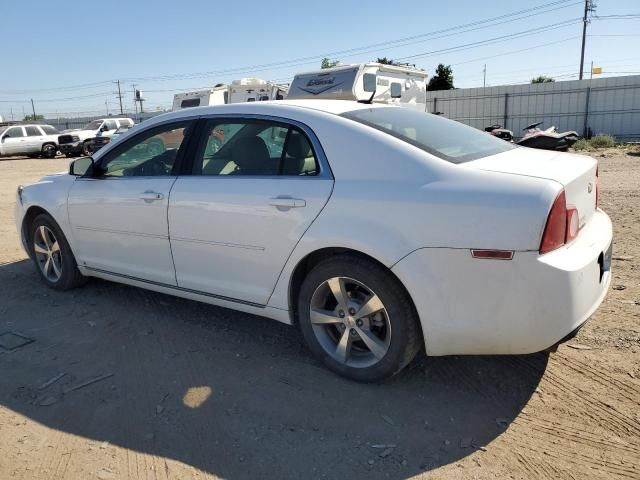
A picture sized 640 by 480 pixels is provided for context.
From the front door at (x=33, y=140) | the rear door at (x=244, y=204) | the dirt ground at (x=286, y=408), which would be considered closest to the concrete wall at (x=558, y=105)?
the front door at (x=33, y=140)

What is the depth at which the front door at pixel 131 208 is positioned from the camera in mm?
3912

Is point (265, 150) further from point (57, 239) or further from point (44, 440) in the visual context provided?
point (57, 239)

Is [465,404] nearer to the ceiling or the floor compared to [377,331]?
nearer to the floor

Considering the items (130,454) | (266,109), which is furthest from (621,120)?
(130,454)

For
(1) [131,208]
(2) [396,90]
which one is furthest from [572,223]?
(2) [396,90]

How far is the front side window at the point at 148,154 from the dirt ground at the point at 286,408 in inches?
47.7

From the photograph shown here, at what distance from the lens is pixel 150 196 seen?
153 inches

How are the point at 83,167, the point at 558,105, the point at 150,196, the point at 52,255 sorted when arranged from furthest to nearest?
1. the point at 558,105
2. the point at 52,255
3. the point at 83,167
4. the point at 150,196

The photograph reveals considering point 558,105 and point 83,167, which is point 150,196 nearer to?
point 83,167

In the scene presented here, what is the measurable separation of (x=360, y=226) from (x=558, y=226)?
39.3 inches

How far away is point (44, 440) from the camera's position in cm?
278

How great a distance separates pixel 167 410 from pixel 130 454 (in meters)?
0.37

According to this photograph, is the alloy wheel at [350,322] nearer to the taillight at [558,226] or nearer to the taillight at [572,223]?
the taillight at [558,226]

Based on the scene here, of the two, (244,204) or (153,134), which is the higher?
(153,134)
